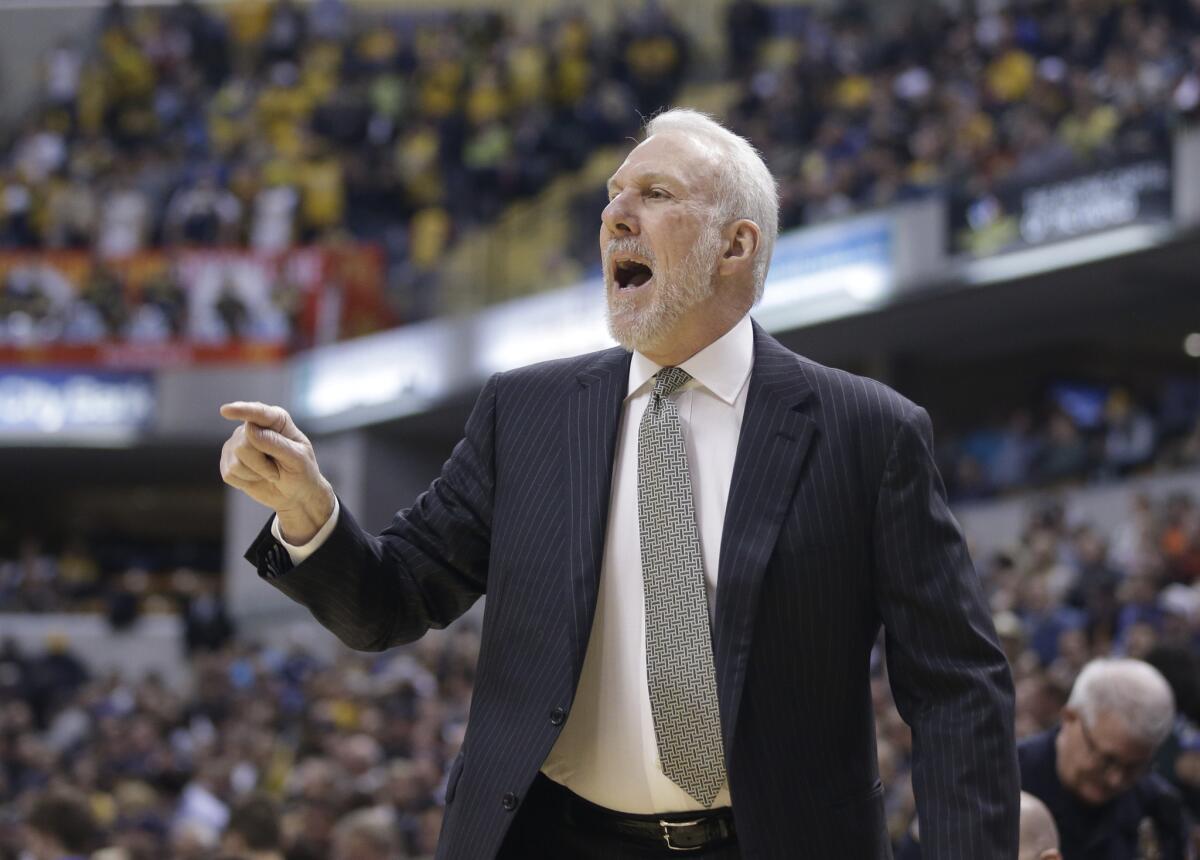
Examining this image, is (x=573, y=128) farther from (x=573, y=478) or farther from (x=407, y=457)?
(x=573, y=478)

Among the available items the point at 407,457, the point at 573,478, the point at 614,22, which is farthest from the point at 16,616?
the point at 573,478

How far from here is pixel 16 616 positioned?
18109mm

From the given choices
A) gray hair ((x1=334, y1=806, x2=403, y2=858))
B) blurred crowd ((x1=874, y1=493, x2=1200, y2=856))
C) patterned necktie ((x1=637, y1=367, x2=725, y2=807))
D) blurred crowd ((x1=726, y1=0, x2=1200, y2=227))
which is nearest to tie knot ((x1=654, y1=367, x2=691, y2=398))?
patterned necktie ((x1=637, y1=367, x2=725, y2=807))

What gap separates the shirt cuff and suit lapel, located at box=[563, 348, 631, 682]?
1.05 feet

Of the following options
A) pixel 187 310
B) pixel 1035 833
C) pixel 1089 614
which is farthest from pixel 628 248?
pixel 187 310

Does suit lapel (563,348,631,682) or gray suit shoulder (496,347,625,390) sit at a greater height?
gray suit shoulder (496,347,625,390)

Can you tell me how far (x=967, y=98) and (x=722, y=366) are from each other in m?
12.3

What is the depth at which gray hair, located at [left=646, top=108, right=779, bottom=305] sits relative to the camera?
2391 millimetres

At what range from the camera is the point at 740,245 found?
7.92 ft

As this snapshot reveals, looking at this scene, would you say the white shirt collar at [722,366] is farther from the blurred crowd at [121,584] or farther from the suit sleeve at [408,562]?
the blurred crowd at [121,584]

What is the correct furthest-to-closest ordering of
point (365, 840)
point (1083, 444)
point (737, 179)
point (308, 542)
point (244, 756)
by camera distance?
1. point (1083, 444)
2. point (244, 756)
3. point (365, 840)
4. point (737, 179)
5. point (308, 542)

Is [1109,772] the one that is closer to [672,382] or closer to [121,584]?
[672,382]

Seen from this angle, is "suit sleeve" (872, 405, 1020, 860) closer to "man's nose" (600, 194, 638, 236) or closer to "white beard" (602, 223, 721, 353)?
"white beard" (602, 223, 721, 353)

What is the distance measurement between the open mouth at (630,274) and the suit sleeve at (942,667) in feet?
1.37
